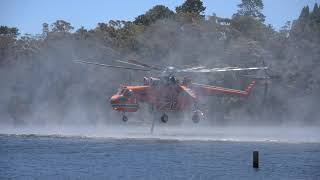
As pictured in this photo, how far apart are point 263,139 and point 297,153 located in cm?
927

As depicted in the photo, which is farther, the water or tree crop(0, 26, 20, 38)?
tree crop(0, 26, 20, 38)

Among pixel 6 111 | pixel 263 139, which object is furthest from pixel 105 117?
pixel 263 139

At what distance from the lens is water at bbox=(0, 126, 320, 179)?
50781 millimetres

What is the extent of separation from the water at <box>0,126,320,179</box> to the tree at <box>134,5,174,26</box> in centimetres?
6173

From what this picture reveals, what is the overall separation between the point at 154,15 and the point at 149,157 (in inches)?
3226

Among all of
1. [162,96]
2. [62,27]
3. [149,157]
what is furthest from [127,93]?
[62,27]

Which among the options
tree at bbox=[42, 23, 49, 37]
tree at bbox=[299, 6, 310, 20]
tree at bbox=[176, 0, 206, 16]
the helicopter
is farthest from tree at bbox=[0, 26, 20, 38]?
the helicopter

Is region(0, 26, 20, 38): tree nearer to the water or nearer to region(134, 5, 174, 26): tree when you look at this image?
region(134, 5, 174, 26): tree

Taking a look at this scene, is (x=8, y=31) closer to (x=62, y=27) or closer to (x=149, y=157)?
(x=62, y=27)

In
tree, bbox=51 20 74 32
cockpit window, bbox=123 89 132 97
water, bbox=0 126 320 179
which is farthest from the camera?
tree, bbox=51 20 74 32

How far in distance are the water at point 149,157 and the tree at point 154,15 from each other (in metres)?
61.7

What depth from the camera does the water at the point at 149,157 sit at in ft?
167

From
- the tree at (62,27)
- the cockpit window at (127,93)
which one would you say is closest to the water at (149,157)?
the cockpit window at (127,93)

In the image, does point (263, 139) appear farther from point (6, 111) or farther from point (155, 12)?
point (155, 12)
